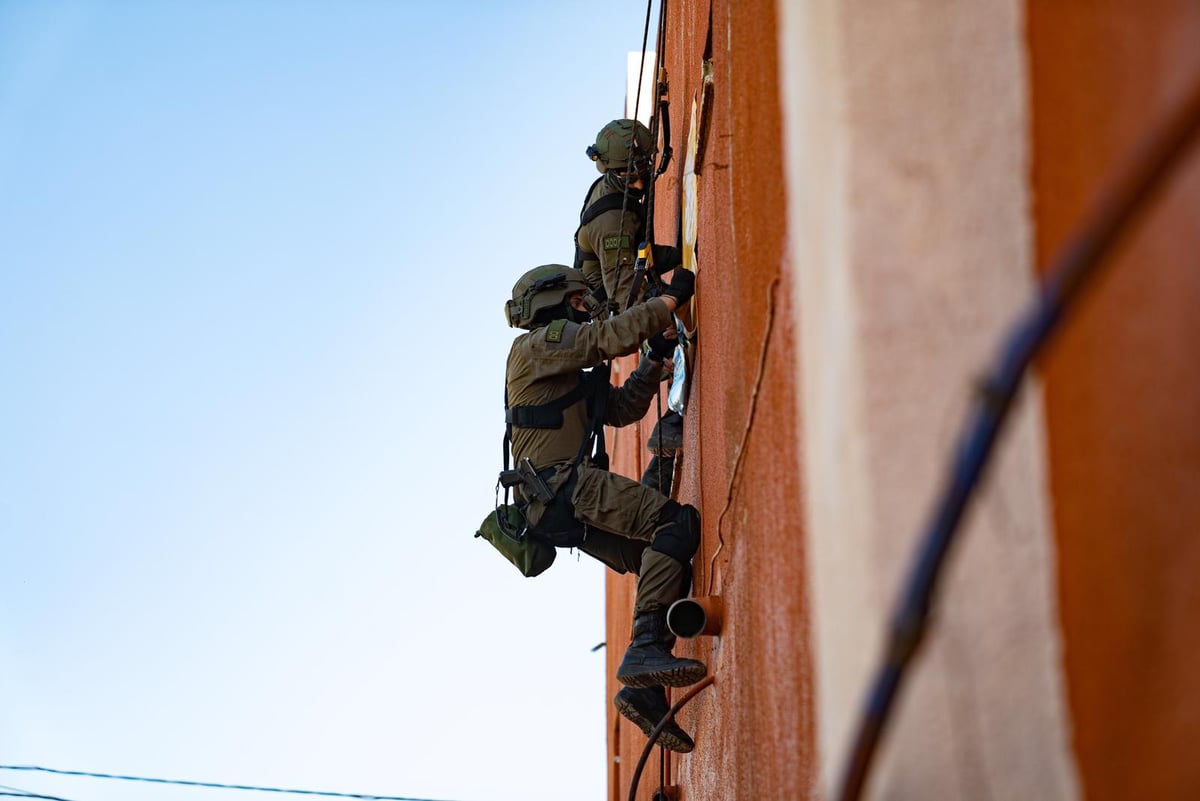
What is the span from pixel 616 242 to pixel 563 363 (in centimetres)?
121

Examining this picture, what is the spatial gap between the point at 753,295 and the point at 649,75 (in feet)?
25.7

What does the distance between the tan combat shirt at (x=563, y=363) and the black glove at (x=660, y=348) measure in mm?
476

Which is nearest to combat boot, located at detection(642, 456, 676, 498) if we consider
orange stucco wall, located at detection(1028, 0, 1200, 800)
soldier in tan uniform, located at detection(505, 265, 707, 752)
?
soldier in tan uniform, located at detection(505, 265, 707, 752)

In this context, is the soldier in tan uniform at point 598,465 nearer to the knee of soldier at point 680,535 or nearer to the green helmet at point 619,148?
the knee of soldier at point 680,535

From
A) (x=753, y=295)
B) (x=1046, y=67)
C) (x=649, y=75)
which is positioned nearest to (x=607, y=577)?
(x=649, y=75)

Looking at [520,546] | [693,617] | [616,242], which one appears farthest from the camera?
[616,242]

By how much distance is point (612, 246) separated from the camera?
680 cm

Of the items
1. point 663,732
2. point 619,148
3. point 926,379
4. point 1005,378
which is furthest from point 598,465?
point 1005,378

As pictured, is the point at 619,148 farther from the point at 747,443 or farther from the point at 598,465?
the point at 747,443

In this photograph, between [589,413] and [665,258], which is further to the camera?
[665,258]

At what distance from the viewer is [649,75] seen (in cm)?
1084

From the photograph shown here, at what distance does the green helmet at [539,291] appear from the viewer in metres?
Answer: 6.01

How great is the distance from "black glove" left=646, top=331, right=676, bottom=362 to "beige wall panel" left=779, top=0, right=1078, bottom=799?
13.6 ft

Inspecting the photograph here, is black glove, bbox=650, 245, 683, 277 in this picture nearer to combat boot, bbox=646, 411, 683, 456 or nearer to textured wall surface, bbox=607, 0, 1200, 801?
combat boot, bbox=646, 411, 683, 456
